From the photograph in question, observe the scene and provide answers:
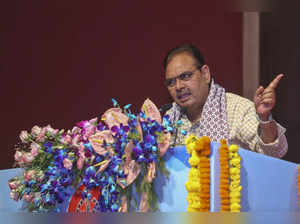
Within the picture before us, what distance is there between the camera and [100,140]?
1.23 meters

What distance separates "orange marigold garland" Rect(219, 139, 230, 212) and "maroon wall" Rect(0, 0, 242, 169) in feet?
5.76

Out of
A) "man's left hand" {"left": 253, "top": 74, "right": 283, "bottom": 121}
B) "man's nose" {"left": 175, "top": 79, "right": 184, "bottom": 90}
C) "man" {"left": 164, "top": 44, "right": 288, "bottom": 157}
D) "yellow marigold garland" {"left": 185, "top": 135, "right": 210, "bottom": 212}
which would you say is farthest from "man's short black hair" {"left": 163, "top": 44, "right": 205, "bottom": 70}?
"yellow marigold garland" {"left": 185, "top": 135, "right": 210, "bottom": 212}

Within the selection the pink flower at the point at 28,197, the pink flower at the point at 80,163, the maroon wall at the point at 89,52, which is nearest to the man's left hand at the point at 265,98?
the pink flower at the point at 80,163

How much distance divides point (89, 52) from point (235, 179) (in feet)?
6.42

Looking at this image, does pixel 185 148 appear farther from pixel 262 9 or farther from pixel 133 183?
pixel 262 9

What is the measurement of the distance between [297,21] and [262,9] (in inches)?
8.7

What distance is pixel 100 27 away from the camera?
3.02m

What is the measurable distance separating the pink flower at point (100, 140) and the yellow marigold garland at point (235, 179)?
0.94 ft

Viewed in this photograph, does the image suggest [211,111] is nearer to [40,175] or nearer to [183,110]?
[183,110]

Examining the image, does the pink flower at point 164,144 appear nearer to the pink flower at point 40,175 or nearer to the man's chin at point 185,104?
the pink flower at point 40,175

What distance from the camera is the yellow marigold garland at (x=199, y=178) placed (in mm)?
1157

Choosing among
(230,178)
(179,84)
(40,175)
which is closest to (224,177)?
(230,178)

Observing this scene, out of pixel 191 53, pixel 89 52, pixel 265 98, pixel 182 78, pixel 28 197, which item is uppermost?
pixel 89 52

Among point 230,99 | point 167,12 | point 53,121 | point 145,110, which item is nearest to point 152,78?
point 167,12
